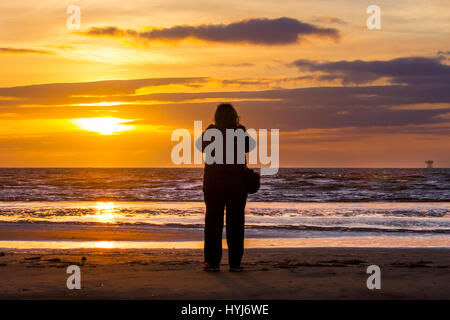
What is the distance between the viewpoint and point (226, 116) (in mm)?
6551

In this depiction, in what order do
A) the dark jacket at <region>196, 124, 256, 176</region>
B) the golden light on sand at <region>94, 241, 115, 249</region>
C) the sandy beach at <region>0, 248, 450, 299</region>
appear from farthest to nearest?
1. the golden light on sand at <region>94, 241, 115, 249</region>
2. the dark jacket at <region>196, 124, 256, 176</region>
3. the sandy beach at <region>0, 248, 450, 299</region>

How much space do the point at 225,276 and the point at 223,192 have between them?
3.00 ft

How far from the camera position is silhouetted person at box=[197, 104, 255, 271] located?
6.52 m

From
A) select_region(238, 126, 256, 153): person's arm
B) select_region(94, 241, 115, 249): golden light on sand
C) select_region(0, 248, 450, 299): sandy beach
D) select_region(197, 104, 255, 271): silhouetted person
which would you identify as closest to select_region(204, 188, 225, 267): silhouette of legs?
select_region(197, 104, 255, 271): silhouetted person

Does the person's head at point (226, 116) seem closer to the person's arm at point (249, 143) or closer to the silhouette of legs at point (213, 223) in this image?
the person's arm at point (249, 143)

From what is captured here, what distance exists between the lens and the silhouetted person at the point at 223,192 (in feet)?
21.4

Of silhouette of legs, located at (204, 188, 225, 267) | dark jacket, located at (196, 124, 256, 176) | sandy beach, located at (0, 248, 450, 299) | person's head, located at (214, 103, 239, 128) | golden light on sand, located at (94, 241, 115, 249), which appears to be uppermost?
person's head, located at (214, 103, 239, 128)

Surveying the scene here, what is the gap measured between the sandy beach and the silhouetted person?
0.34m

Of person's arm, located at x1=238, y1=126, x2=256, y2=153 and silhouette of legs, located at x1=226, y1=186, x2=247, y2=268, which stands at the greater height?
person's arm, located at x1=238, y1=126, x2=256, y2=153

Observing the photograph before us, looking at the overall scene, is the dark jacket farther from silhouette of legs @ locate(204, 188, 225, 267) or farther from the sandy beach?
the sandy beach
